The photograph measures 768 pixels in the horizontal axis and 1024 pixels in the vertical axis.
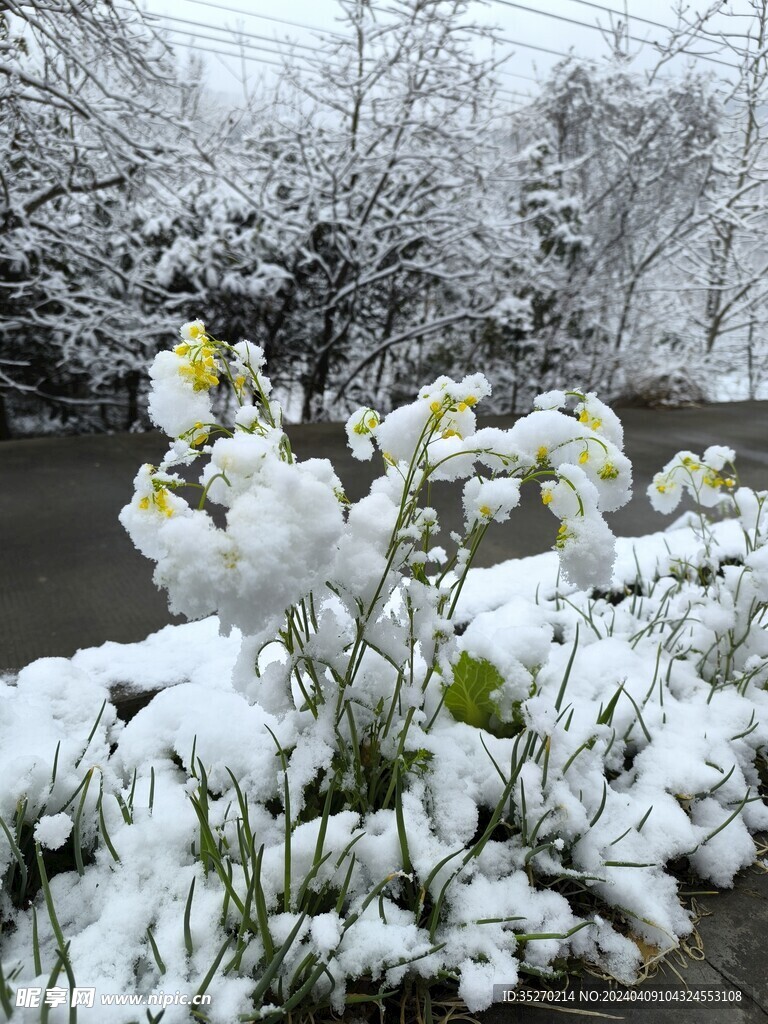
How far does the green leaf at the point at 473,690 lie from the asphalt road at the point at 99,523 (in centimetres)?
103

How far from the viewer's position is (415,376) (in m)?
5.97

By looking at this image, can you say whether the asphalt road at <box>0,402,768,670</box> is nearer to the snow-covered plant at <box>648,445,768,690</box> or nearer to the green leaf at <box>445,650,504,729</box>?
the snow-covered plant at <box>648,445,768,690</box>

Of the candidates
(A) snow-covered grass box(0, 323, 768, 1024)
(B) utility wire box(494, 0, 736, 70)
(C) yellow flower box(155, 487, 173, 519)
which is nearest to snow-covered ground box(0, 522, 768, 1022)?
(A) snow-covered grass box(0, 323, 768, 1024)

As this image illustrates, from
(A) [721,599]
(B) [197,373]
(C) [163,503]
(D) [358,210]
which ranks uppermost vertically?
(D) [358,210]

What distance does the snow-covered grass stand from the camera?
2.93ft

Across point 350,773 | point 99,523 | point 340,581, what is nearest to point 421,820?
point 350,773

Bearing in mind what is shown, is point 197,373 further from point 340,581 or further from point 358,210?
point 358,210

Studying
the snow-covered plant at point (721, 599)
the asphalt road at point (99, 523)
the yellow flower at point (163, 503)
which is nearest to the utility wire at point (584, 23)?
the asphalt road at point (99, 523)

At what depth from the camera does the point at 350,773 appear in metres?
1.16

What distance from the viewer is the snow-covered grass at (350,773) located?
892 millimetres

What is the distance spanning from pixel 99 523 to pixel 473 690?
2.00 metres

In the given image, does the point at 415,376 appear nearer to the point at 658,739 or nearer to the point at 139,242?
the point at 139,242

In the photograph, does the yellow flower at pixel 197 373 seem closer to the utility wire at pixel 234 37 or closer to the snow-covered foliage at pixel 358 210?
the snow-covered foliage at pixel 358 210

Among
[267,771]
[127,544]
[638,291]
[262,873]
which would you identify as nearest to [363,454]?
[267,771]
